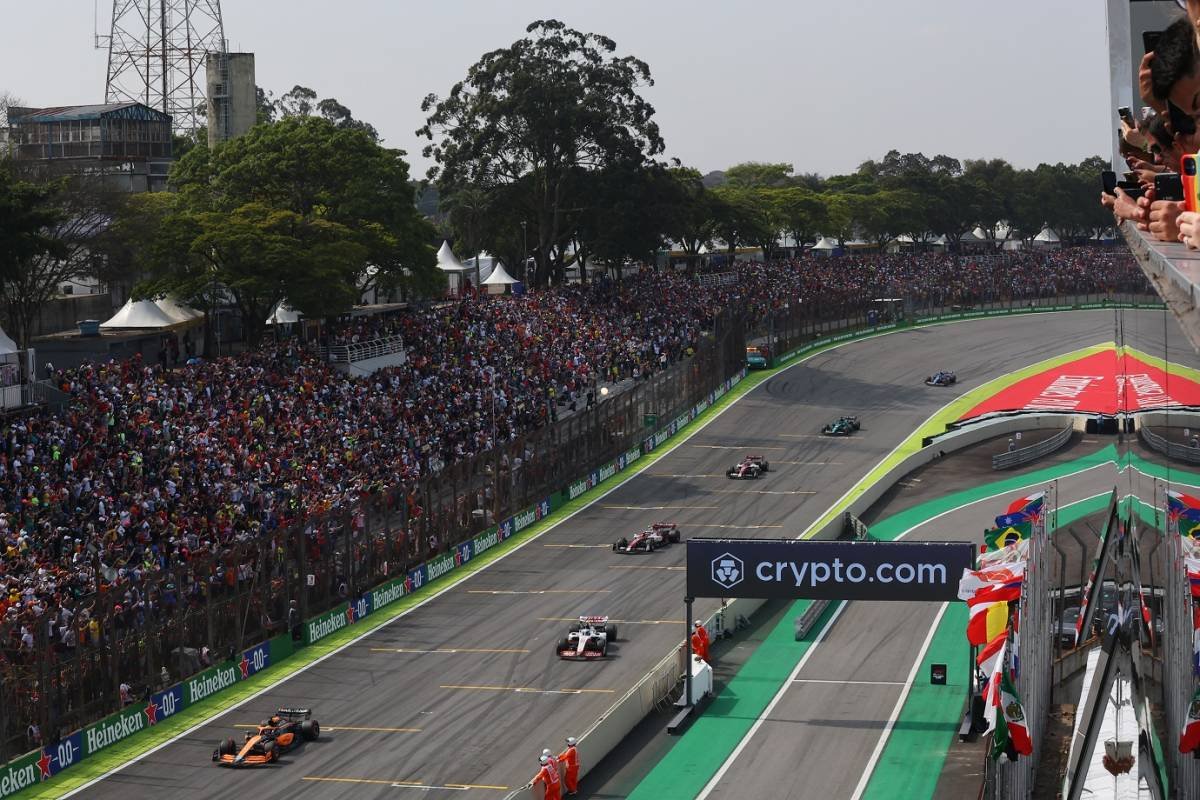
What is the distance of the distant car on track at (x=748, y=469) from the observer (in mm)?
71500

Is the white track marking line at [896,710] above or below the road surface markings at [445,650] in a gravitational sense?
below

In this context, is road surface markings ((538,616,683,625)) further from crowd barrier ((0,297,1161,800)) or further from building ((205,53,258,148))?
building ((205,53,258,148))

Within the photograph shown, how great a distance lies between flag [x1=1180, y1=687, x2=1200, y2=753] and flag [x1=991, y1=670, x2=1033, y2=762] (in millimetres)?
3739

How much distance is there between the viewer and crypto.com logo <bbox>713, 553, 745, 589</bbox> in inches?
1623

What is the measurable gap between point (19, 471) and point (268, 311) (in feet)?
99.6

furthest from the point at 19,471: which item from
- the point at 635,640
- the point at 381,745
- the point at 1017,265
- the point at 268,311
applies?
the point at 1017,265

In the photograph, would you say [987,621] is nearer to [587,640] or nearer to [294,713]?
[294,713]

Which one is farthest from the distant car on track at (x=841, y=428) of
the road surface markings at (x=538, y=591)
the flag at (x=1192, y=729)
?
the flag at (x=1192, y=729)

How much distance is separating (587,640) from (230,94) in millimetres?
73054

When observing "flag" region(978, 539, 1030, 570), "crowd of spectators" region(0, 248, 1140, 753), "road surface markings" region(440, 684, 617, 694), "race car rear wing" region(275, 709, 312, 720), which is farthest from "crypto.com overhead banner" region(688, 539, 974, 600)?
"crowd of spectators" region(0, 248, 1140, 753)

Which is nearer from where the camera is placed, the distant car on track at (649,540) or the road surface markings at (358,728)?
the road surface markings at (358,728)

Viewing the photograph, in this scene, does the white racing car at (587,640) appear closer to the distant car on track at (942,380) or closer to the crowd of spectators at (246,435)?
the crowd of spectators at (246,435)

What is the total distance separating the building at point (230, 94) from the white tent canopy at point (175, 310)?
38.1 m

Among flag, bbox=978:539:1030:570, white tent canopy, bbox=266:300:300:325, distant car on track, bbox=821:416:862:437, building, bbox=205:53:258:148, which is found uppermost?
building, bbox=205:53:258:148
